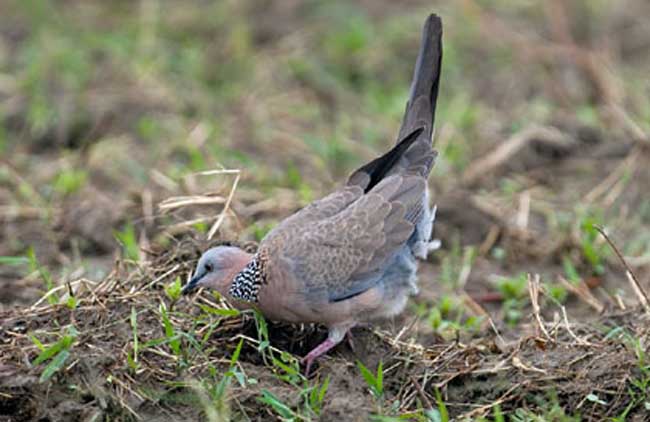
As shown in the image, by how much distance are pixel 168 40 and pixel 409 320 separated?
4536 mm

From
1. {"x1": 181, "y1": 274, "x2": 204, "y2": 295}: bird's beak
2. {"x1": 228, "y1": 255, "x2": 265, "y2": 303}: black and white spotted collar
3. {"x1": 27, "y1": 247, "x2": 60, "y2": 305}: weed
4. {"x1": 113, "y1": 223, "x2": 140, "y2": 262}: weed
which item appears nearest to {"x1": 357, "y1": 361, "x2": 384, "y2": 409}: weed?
{"x1": 228, "y1": 255, "x2": 265, "y2": 303}: black and white spotted collar

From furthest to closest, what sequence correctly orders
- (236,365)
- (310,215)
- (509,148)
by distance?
1. (509,148)
2. (310,215)
3. (236,365)

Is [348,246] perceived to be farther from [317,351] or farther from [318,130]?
[318,130]

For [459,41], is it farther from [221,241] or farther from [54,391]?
[54,391]

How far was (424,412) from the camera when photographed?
13.5 ft

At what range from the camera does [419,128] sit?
498 cm

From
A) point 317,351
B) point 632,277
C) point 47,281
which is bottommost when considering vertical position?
point 47,281

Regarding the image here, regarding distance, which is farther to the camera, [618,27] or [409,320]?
[618,27]

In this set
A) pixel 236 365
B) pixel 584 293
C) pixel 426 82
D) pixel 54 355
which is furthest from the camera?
pixel 584 293

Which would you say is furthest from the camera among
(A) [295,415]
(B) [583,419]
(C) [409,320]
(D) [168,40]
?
(D) [168,40]

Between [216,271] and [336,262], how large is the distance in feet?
1.46

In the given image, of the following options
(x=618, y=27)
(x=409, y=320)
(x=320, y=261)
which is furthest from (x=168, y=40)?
(x=320, y=261)

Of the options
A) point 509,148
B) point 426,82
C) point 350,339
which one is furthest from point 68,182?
point 350,339

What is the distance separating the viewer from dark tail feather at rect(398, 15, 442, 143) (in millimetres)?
5160
